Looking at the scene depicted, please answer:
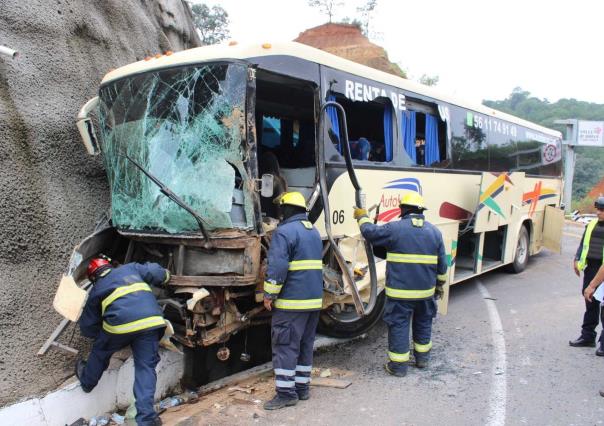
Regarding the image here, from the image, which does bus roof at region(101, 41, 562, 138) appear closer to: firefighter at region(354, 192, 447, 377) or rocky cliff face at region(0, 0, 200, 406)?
rocky cliff face at region(0, 0, 200, 406)

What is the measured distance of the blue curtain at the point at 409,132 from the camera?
20.0 feet

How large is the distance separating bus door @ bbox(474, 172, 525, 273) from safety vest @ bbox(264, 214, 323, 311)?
4122 mm

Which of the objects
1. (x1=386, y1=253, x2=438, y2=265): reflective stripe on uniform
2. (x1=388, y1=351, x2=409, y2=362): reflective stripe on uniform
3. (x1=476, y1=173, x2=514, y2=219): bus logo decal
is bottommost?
(x1=388, y1=351, x2=409, y2=362): reflective stripe on uniform

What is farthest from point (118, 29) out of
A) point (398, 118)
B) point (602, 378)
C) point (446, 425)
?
point (602, 378)

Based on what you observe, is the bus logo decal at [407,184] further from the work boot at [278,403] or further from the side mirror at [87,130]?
the side mirror at [87,130]

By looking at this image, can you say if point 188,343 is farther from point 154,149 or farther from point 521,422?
point 521,422

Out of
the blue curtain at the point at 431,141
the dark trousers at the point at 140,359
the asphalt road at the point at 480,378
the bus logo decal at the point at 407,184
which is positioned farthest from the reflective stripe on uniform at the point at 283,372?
the blue curtain at the point at 431,141

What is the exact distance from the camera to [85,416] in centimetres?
441

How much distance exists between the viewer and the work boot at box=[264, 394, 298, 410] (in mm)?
4270

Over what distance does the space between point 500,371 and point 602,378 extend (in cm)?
90

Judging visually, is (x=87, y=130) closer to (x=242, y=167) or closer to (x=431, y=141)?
(x=242, y=167)

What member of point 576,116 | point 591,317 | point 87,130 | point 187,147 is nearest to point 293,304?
point 187,147

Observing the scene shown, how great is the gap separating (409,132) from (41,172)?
419cm

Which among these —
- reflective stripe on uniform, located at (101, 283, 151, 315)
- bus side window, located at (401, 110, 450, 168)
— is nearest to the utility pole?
bus side window, located at (401, 110, 450, 168)
